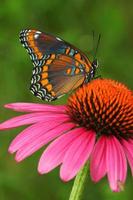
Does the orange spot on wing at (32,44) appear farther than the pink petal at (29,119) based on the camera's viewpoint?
Yes

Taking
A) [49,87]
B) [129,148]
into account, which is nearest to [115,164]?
[129,148]

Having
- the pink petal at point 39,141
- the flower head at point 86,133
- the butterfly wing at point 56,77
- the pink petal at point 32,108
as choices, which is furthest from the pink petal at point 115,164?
the butterfly wing at point 56,77

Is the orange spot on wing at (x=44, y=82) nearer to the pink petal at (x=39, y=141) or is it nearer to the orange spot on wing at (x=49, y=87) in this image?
the orange spot on wing at (x=49, y=87)

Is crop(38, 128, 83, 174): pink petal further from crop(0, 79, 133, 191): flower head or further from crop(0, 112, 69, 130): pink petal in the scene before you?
crop(0, 112, 69, 130): pink petal

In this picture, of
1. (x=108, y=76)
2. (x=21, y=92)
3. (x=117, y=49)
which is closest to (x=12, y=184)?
(x=21, y=92)

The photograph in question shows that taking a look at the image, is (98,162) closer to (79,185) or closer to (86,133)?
(79,185)

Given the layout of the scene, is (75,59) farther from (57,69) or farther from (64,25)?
(64,25)

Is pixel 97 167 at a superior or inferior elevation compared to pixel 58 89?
inferior
